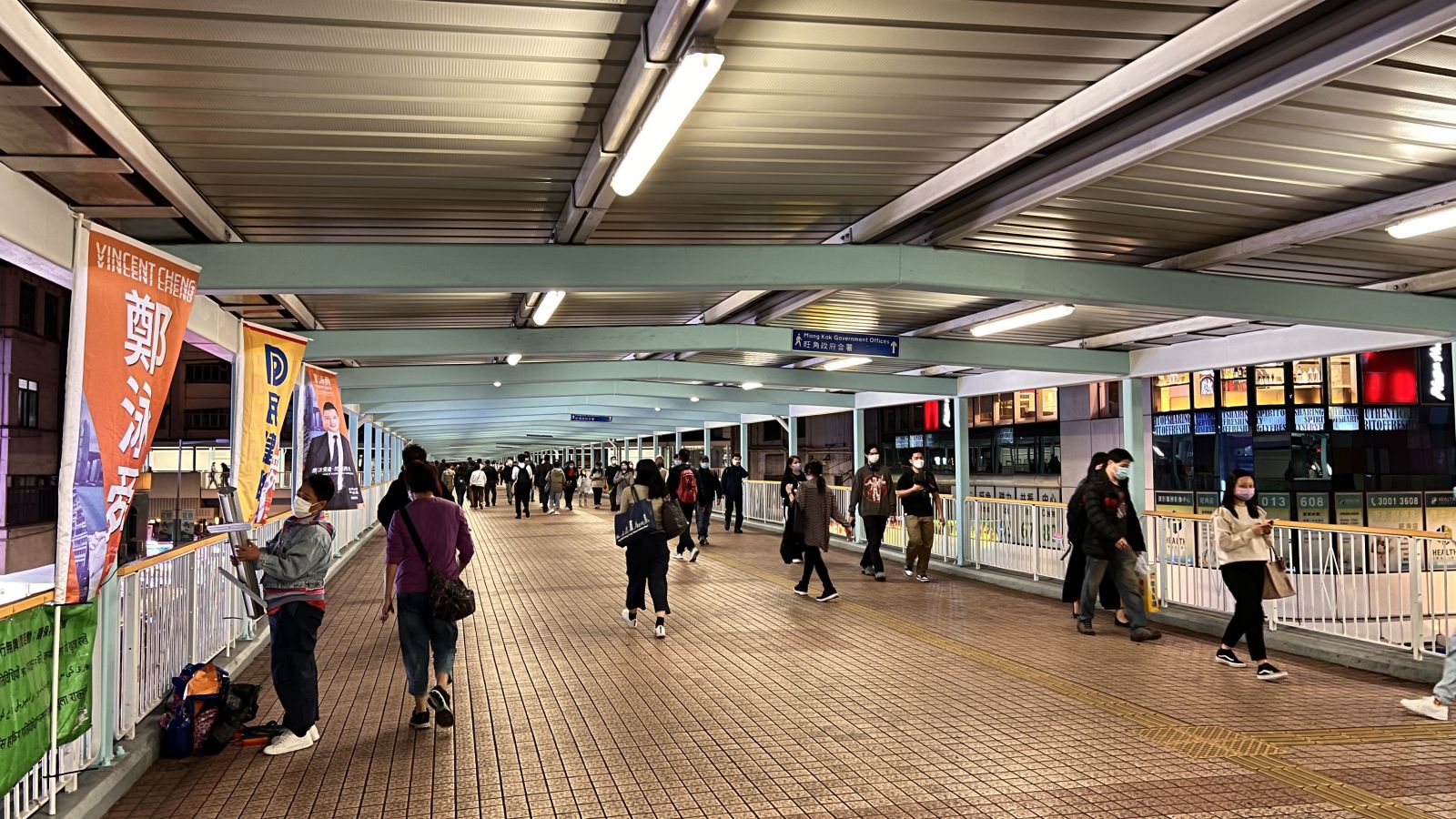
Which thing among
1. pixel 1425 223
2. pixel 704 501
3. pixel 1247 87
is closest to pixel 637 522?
pixel 1247 87

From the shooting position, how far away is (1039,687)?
7797 millimetres

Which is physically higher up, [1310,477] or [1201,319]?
[1201,319]

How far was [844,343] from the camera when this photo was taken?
12.7 meters

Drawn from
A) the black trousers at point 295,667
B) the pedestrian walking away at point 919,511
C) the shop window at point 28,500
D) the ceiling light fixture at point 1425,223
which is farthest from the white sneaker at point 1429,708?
the shop window at point 28,500

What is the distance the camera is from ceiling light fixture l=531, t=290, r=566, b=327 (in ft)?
33.5

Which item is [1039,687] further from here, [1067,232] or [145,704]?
[145,704]

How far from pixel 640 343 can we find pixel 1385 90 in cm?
938

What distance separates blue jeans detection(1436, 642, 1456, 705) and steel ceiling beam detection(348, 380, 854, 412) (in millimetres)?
15155

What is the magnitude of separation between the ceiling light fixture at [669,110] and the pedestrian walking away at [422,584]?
8.44 feet

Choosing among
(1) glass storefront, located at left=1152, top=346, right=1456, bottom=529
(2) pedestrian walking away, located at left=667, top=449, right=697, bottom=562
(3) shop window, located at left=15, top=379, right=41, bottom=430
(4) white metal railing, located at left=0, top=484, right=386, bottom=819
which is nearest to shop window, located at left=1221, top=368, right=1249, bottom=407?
(1) glass storefront, located at left=1152, top=346, right=1456, bottom=529

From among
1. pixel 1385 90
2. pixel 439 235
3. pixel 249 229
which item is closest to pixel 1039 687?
pixel 1385 90

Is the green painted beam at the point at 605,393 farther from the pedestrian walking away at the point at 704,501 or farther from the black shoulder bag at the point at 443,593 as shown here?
the black shoulder bag at the point at 443,593

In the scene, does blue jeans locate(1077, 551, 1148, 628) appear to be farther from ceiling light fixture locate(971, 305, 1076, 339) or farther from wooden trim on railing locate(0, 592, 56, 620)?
wooden trim on railing locate(0, 592, 56, 620)

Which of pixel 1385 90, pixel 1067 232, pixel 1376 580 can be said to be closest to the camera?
pixel 1385 90
